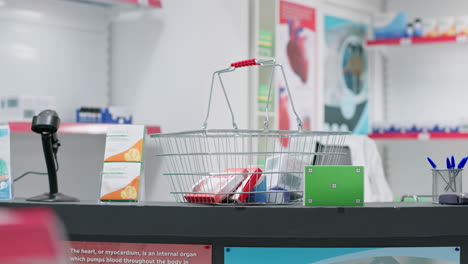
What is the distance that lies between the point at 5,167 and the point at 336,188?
3.88 ft

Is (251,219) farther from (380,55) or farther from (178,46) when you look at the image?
(380,55)

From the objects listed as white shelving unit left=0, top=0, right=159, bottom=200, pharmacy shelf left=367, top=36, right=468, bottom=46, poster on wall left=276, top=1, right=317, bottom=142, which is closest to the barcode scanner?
white shelving unit left=0, top=0, right=159, bottom=200

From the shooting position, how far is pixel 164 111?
395 cm

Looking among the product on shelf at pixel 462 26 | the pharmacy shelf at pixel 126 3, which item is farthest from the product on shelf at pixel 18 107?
the product on shelf at pixel 462 26

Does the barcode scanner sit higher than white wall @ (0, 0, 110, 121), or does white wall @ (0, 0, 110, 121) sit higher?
white wall @ (0, 0, 110, 121)

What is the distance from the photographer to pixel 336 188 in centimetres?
183

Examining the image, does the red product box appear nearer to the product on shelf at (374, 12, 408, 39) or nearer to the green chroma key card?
the green chroma key card

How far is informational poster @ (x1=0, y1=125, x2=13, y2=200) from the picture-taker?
89.5 inches

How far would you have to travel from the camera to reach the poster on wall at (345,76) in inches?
213

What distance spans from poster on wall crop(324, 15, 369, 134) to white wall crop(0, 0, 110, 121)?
2105mm

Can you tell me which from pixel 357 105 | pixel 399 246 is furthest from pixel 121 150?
pixel 357 105

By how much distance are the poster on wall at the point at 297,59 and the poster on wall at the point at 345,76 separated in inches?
13.2

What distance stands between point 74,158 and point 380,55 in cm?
332

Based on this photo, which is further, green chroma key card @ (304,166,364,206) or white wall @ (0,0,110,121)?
white wall @ (0,0,110,121)
